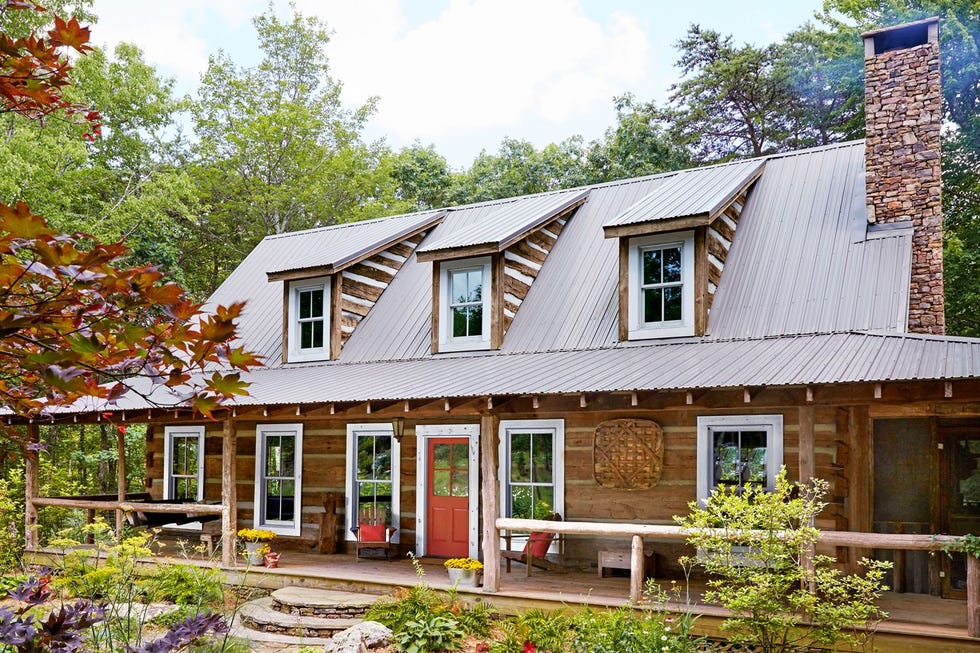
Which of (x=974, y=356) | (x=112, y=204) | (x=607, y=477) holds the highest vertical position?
(x=112, y=204)

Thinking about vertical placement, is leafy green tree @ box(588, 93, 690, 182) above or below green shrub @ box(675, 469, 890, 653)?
above

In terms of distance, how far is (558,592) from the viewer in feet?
35.7

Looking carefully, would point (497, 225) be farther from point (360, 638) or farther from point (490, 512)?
point (360, 638)

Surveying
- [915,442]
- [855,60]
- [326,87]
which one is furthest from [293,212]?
[915,442]

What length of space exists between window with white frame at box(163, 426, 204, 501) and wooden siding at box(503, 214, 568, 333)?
663 cm

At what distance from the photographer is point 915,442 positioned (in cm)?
1207

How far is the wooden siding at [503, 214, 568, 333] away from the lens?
14312mm

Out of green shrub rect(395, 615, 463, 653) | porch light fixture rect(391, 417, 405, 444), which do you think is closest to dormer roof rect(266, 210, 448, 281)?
porch light fixture rect(391, 417, 405, 444)

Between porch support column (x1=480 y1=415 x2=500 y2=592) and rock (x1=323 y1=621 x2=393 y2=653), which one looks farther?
porch support column (x1=480 y1=415 x2=500 y2=592)

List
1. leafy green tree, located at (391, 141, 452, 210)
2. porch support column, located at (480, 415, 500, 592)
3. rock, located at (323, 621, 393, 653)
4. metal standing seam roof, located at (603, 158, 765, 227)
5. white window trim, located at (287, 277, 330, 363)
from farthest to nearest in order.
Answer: leafy green tree, located at (391, 141, 452, 210) < white window trim, located at (287, 277, 330, 363) < metal standing seam roof, located at (603, 158, 765, 227) < porch support column, located at (480, 415, 500, 592) < rock, located at (323, 621, 393, 653)

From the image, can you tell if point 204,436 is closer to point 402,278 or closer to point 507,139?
point 402,278

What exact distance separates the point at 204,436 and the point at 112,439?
42.6 feet

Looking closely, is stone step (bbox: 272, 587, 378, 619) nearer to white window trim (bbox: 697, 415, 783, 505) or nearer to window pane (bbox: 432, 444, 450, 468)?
window pane (bbox: 432, 444, 450, 468)

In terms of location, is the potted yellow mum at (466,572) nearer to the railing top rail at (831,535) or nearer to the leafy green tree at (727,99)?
the railing top rail at (831,535)
